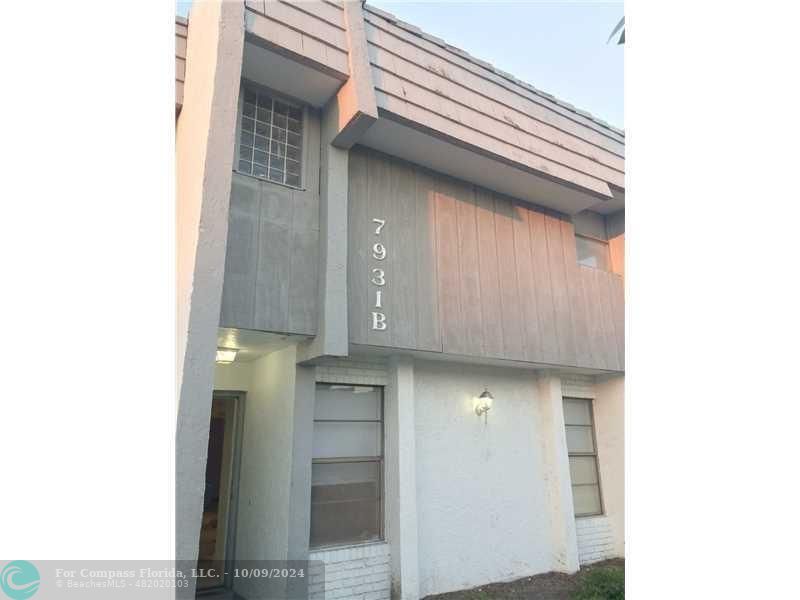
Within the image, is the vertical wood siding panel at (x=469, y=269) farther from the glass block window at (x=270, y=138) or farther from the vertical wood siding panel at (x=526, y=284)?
the glass block window at (x=270, y=138)

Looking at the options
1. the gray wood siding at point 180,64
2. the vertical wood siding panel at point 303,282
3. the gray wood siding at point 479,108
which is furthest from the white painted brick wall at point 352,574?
the gray wood siding at point 180,64

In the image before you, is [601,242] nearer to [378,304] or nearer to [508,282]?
[508,282]

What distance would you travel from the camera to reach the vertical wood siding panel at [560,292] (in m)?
6.48

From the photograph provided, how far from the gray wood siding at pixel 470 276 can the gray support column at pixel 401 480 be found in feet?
2.00

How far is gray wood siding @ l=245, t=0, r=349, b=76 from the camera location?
178 inches

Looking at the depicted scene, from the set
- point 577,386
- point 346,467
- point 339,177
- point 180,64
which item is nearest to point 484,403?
point 346,467

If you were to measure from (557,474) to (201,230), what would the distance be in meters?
5.48

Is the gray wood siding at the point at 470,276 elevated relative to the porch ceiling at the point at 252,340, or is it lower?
elevated

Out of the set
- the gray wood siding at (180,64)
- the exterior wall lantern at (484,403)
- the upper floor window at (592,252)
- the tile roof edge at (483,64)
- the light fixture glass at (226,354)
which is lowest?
the exterior wall lantern at (484,403)

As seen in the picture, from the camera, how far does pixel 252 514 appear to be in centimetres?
514

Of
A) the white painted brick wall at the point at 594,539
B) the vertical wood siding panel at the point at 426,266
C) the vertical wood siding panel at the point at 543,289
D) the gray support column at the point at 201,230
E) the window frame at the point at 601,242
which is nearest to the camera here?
the gray support column at the point at 201,230
